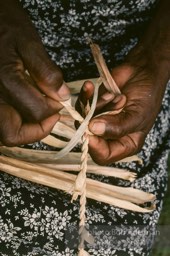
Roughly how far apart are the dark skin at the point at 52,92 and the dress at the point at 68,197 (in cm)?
14

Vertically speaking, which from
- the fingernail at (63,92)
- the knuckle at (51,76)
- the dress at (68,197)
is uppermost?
the knuckle at (51,76)

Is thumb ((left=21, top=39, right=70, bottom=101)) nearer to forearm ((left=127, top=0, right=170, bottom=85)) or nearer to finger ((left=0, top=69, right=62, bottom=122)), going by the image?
finger ((left=0, top=69, right=62, bottom=122))

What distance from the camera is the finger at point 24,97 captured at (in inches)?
49.8

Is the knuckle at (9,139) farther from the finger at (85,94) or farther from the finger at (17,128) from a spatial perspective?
the finger at (85,94)

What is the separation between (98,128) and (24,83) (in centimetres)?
21

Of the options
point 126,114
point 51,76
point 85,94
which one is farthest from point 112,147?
point 51,76

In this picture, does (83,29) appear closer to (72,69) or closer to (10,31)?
(72,69)

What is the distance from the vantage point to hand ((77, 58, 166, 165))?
4.38 ft

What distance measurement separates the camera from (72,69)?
179 cm

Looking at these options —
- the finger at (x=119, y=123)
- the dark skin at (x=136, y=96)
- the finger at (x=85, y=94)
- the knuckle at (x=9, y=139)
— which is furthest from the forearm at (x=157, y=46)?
the knuckle at (x=9, y=139)

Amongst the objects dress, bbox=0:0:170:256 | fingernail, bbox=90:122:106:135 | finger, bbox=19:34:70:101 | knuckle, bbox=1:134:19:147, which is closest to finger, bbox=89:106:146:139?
fingernail, bbox=90:122:106:135

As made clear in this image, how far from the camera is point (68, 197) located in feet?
5.35

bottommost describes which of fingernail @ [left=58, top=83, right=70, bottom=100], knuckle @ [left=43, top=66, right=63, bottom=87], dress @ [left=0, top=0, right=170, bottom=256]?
dress @ [left=0, top=0, right=170, bottom=256]

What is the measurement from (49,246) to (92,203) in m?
0.19
